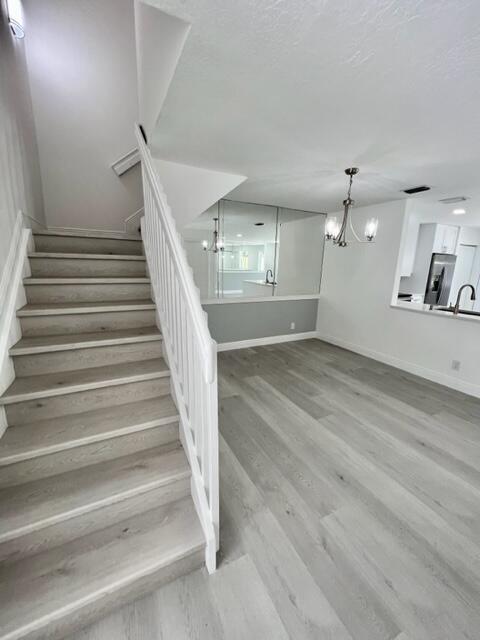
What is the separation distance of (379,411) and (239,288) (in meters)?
2.58

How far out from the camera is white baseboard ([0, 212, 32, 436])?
145cm

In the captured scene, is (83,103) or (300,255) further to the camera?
(300,255)

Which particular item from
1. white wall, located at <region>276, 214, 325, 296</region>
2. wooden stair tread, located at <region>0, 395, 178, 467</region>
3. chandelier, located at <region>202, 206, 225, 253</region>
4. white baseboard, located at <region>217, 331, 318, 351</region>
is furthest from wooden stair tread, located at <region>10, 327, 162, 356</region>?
white wall, located at <region>276, 214, 325, 296</region>

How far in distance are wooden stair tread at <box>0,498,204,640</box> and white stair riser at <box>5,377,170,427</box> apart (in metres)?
0.63

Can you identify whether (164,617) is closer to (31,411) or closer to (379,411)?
(31,411)

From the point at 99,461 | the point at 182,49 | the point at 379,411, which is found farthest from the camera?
the point at 379,411

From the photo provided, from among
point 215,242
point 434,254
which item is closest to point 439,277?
point 434,254

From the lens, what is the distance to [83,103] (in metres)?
3.17

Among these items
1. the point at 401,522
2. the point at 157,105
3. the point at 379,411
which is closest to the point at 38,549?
the point at 401,522

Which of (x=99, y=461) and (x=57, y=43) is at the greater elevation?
(x=57, y=43)

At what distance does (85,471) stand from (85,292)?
1.34 m

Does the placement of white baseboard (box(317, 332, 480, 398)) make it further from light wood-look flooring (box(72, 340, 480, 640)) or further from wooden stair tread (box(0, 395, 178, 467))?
wooden stair tread (box(0, 395, 178, 467))

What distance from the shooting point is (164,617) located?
106cm

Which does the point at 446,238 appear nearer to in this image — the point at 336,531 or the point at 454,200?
the point at 454,200
